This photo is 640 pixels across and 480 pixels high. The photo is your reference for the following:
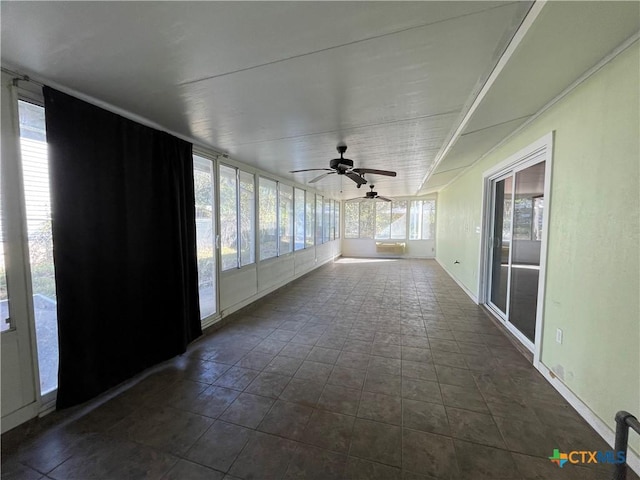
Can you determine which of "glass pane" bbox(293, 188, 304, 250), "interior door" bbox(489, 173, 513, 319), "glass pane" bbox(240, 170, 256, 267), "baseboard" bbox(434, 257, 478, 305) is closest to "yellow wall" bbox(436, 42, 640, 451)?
"interior door" bbox(489, 173, 513, 319)

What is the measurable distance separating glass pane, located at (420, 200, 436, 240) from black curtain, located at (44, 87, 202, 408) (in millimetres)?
8557

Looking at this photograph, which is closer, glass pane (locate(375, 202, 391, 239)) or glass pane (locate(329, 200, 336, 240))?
glass pane (locate(329, 200, 336, 240))

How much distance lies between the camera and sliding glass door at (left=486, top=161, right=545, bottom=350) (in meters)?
3.17

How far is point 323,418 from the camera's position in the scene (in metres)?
1.86

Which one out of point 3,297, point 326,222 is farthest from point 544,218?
point 326,222

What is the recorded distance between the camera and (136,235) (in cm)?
231

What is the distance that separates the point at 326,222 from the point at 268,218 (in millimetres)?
3865

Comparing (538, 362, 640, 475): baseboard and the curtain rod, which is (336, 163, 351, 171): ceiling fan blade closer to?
the curtain rod

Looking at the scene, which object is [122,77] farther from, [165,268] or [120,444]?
[120,444]

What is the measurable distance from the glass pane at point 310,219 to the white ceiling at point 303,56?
14.2 feet

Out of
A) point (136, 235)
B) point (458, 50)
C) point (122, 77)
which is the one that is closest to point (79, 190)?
point (136, 235)

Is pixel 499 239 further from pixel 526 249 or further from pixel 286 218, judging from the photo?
pixel 286 218

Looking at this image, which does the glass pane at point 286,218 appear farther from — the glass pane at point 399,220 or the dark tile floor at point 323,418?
the glass pane at point 399,220

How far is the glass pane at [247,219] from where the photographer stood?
4094 millimetres
